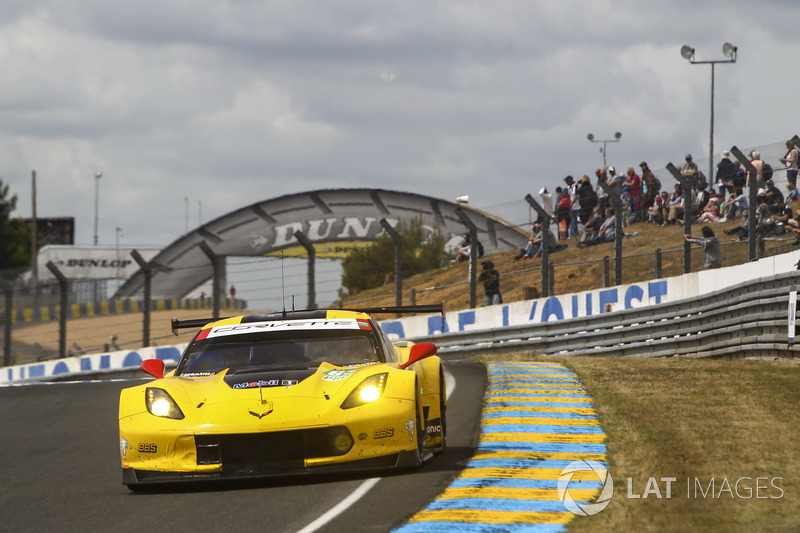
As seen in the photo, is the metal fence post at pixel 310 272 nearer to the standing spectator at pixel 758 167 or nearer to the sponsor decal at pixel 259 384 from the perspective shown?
the standing spectator at pixel 758 167

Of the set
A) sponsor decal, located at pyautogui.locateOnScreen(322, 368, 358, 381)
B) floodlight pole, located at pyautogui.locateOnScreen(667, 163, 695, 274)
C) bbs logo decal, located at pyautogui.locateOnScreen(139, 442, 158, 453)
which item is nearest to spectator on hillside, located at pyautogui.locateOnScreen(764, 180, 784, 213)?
floodlight pole, located at pyautogui.locateOnScreen(667, 163, 695, 274)

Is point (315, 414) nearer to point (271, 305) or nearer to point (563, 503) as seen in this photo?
point (563, 503)

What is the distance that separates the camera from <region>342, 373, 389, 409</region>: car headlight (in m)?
7.42

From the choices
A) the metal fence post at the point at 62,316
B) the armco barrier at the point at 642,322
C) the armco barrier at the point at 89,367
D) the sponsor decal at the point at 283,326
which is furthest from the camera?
the metal fence post at the point at 62,316

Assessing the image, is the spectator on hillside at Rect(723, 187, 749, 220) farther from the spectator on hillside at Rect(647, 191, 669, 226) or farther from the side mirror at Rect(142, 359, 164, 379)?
the side mirror at Rect(142, 359, 164, 379)

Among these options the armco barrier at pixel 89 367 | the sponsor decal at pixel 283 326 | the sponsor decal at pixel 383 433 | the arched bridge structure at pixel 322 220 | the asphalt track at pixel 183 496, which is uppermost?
the arched bridge structure at pixel 322 220

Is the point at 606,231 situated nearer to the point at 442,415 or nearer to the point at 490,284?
the point at 490,284

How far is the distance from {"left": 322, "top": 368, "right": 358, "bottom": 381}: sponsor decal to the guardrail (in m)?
8.34

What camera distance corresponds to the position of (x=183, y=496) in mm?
7273

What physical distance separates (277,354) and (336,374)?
740mm

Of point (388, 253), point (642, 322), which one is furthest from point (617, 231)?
point (388, 253)

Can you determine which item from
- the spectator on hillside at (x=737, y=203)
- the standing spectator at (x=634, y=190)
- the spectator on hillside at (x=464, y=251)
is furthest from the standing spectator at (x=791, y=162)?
the spectator on hillside at (x=464, y=251)

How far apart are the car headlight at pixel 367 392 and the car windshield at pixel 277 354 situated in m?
0.68

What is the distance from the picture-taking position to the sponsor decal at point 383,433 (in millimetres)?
7316
